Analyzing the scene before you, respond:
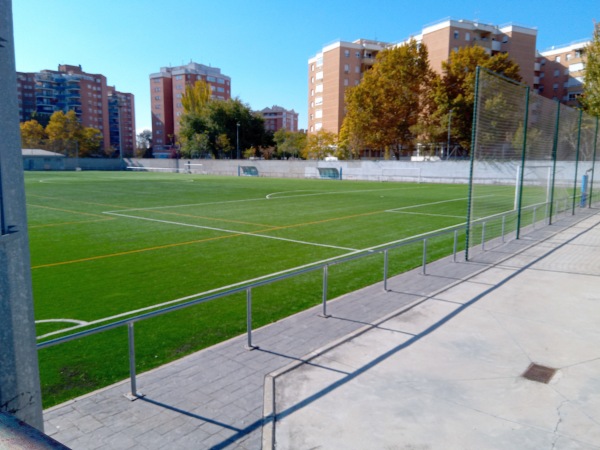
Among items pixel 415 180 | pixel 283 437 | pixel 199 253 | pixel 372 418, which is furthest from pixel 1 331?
pixel 415 180

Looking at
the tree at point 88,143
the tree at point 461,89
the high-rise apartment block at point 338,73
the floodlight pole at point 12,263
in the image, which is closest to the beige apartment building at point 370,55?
the high-rise apartment block at point 338,73

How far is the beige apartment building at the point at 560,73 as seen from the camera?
275 ft

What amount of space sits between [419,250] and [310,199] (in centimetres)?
1493

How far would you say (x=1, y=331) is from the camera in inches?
85.7

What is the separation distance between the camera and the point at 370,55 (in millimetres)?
91750

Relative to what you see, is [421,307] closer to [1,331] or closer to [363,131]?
[1,331]

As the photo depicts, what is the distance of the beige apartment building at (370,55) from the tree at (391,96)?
30.4 feet

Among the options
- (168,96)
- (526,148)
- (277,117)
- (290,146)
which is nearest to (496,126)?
(526,148)

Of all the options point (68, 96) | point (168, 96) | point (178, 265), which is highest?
point (168, 96)

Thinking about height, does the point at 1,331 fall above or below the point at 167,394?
above

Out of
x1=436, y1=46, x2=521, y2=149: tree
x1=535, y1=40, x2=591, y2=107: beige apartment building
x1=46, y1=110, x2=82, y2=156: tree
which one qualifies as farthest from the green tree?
x1=535, y1=40, x2=591, y2=107: beige apartment building

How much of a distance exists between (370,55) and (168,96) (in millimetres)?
74878

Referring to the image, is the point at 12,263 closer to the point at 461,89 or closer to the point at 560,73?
the point at 461,89

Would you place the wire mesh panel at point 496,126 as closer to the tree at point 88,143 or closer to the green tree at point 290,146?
the green tree at point 290,146
